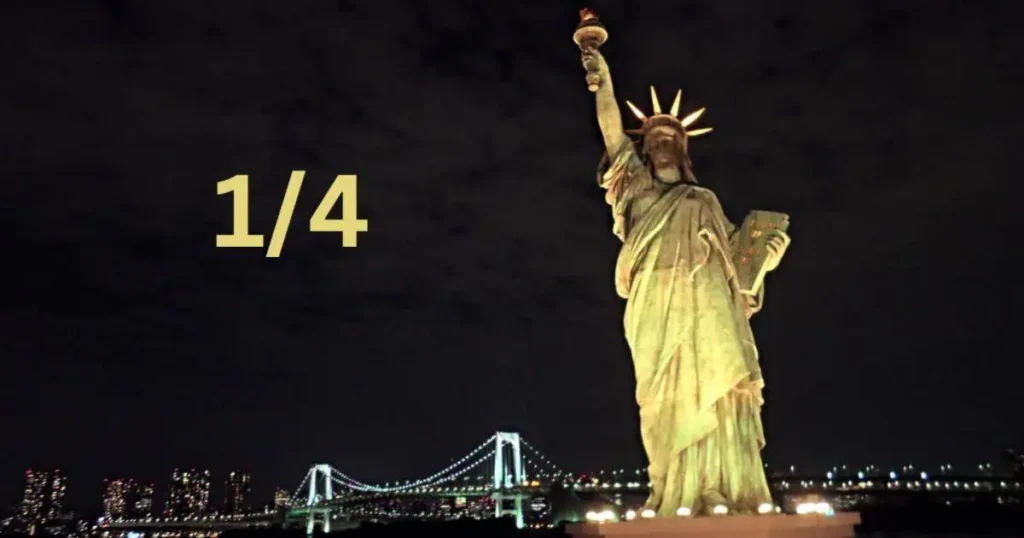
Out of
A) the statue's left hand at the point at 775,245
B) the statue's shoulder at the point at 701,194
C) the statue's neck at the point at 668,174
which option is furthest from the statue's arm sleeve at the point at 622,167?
the statue's left hand at the point at 775,245

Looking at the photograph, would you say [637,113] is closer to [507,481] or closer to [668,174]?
[668,174]

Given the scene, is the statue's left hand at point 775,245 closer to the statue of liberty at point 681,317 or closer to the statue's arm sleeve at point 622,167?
the statue of liberty at point 681,317

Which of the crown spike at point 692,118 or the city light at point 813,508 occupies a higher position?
the crown spike at point 692,118

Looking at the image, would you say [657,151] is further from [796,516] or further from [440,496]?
[440,496]

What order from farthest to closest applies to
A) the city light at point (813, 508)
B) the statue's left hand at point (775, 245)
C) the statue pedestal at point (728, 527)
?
1. the statue's left hand at point (775, 245)
2. the city light at point (813, 508)
3. the statue pedestal at point (728, 527)

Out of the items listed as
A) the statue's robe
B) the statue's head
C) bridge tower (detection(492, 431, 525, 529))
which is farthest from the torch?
bridge tower (detection(492, 431, 525, 529))

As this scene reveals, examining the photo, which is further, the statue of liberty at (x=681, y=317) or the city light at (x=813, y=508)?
the statue of liberty at (x=681, y=317)

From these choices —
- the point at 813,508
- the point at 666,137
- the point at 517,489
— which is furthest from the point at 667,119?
the point at 517,489
